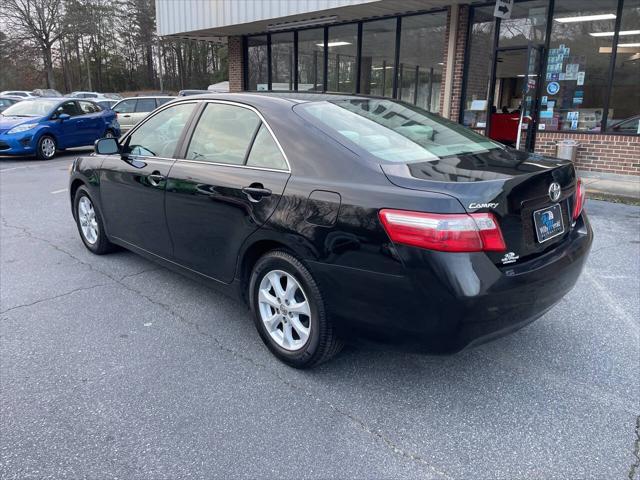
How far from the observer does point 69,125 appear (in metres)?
13.6

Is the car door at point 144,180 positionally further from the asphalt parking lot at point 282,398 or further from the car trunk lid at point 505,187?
the car trunk lid at point 505,187

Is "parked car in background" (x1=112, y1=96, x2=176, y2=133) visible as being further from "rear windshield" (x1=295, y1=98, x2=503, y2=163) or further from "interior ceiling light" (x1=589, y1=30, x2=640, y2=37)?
"rear windshield" (x1=295, y1=98, x2=503, y2=163)

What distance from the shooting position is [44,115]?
519 inches

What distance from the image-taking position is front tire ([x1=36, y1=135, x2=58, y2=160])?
12.9 meters

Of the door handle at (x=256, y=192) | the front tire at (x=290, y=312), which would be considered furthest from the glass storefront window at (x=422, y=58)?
the front tire at (x=290, y=312)

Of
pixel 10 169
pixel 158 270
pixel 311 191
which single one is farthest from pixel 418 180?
pixel 10 169

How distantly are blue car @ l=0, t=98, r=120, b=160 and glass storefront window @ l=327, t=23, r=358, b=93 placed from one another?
6716mm

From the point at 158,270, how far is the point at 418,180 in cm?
306

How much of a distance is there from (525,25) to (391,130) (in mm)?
9080

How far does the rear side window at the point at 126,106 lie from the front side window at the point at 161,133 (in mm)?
14537

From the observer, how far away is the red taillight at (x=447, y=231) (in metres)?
2.26

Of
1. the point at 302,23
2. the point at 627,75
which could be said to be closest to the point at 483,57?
the point at 627,75

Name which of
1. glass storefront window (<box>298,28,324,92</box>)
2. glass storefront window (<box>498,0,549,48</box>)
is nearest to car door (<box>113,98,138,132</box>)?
glass storefront window (<box>298,28,324,92</box>)

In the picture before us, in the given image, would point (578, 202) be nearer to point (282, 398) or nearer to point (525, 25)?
point (282, 398)
